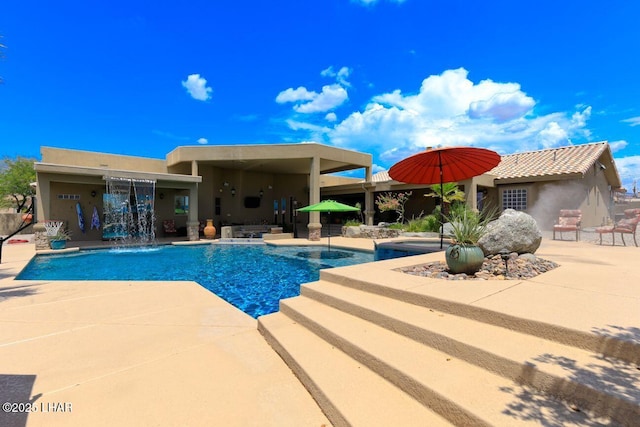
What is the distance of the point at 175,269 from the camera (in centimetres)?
909

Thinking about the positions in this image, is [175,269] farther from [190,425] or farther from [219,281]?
[190,425]

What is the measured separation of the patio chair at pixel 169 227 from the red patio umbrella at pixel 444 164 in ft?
47.9

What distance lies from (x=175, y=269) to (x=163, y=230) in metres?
9.77

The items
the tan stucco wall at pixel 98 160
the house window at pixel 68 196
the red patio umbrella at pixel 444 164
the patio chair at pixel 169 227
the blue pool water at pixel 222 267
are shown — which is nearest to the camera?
the blue pool water at pixel 222 267

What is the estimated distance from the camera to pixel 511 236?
5.58m

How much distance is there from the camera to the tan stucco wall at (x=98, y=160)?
15.1 m

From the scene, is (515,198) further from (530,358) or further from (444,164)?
(530,358)

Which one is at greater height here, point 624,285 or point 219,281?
point 624,285

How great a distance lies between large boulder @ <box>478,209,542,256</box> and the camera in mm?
5590

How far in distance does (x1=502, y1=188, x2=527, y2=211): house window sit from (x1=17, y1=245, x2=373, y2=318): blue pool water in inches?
413

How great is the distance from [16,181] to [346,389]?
34.5m

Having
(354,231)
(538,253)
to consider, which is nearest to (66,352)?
(538,253)

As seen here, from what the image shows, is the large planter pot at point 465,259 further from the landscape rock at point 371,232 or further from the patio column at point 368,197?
the patio column at point 368,197

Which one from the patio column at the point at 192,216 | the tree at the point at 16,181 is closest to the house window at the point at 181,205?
the patio column at the point at 192,216
